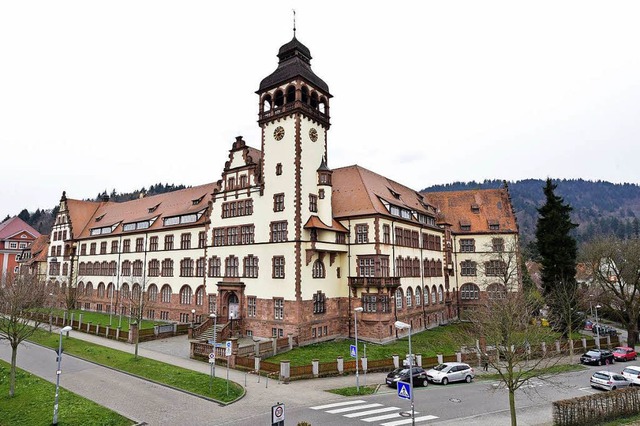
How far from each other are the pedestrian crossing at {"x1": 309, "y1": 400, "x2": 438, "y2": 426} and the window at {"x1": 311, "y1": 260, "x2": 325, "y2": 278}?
16.1m

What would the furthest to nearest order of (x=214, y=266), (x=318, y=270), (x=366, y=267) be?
(x=214, y=266) → (x=366, y=267) → (x=318, y=270)

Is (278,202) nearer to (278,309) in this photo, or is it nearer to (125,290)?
(278,309)

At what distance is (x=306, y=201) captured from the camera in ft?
124

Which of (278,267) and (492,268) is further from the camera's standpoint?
(492,268)

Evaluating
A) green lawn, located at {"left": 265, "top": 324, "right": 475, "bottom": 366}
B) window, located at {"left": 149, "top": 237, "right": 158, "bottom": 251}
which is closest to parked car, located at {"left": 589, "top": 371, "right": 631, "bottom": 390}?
green lawn, located at {"left": 265, "top": 324, "right": 475, "bottom": 366}

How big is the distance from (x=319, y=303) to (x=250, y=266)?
804 centimetres

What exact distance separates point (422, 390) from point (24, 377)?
25.9 metres

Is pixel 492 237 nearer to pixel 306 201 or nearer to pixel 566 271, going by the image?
pixel 566 271

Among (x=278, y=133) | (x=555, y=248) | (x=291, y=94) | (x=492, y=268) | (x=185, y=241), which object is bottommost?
(x=492, y=268)

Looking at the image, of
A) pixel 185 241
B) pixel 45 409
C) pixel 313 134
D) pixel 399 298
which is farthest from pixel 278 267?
pixel 45 409

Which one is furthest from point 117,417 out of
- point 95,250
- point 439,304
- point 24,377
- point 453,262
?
point 95,250

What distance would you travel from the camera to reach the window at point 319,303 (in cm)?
3709

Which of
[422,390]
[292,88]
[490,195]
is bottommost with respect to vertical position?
[422,390]

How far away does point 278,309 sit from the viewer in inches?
1448
